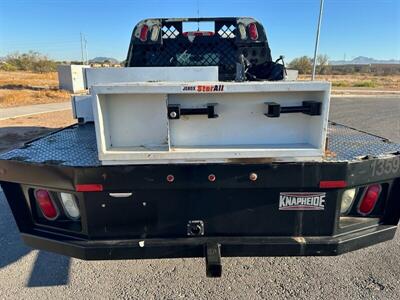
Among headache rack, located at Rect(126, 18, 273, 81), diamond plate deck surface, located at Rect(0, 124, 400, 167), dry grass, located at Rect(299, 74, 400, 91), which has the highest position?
headache rack, located at Rect(126, 18, 273, 81)

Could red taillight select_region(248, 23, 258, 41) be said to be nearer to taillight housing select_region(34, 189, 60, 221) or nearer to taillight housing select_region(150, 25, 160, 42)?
taillight housing select_region(150, 25, 160, 42)

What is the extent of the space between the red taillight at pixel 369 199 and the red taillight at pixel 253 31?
9.50 feet

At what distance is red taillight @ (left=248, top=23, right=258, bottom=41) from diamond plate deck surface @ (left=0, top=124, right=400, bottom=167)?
6.82 feet

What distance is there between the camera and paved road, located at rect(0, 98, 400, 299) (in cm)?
239

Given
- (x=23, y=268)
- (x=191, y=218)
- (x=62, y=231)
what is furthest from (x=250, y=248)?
(x=23, y=268)

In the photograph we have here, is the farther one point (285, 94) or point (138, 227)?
point (138, 227)

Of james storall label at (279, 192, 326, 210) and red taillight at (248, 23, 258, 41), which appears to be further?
red taillight at (248, 23, 258, 41)

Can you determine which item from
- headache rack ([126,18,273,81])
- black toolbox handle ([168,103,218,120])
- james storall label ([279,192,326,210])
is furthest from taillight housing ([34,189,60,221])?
headache rack ([126,18,273,81])

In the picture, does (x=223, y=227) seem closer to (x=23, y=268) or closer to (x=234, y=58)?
(x=23, y=268)

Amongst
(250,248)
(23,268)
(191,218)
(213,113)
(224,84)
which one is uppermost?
(224,84)

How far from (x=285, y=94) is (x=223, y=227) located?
3.02 feet

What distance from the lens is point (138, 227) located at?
2041 millimetres

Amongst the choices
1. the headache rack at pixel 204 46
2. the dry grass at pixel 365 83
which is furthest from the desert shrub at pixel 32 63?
the headache rack at pixel 204 46

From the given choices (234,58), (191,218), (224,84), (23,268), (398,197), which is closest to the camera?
(224,84)
